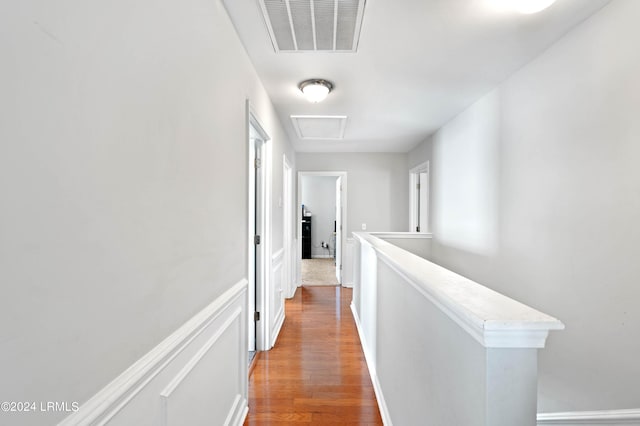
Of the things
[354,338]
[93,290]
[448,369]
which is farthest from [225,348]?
[354,338]

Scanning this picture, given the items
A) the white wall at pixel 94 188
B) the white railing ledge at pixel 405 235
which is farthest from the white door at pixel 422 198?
the white wall at pixel 94 188

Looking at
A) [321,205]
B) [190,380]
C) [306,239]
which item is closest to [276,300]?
[190,380]

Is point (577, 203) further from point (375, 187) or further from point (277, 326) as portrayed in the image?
point (375, 187)

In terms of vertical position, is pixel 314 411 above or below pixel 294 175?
below

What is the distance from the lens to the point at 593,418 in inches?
62.6

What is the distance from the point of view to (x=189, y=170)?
46.1 inches

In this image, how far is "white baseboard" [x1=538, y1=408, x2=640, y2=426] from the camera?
4.79 ft

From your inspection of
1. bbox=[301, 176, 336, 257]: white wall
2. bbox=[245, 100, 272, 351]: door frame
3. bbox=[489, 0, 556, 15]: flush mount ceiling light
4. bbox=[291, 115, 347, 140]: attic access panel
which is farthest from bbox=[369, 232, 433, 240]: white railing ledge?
bbox=[301, 176, 336, 257]: white wall

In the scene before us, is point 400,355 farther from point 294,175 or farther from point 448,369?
point 294,175

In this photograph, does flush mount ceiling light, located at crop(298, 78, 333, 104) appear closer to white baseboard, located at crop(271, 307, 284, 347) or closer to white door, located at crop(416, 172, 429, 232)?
white baseboard, located at crop(271, 307, 284, 347)

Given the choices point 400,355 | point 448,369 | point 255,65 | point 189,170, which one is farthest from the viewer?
point 255,65

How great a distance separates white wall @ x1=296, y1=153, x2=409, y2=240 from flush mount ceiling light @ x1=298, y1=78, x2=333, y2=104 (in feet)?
9.15

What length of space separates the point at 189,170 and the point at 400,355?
1.34m

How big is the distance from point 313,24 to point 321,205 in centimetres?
707
